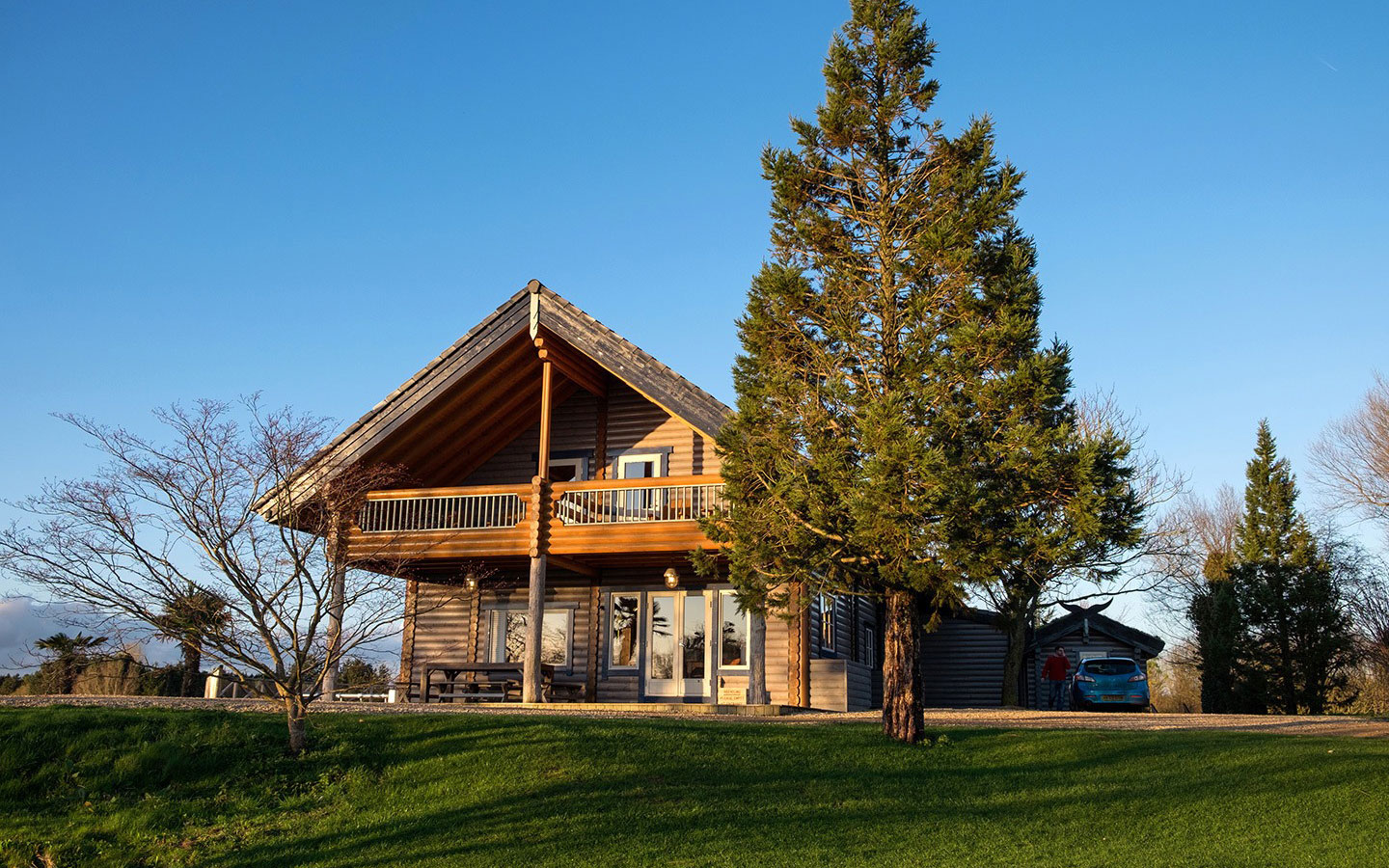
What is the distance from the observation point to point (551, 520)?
66.7 feet

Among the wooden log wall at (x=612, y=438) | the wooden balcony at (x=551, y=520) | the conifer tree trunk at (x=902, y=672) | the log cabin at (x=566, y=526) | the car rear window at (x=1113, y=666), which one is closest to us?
the conifer tree trunk at (x=902, y=672)

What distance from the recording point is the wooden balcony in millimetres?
19781

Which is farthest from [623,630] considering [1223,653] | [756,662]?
[1223,653]

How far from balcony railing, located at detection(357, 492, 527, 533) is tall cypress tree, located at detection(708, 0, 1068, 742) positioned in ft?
24.1

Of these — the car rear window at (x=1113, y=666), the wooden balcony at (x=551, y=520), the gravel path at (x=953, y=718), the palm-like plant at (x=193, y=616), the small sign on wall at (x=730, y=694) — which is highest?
the wooden balcony at (x=551, y=520)

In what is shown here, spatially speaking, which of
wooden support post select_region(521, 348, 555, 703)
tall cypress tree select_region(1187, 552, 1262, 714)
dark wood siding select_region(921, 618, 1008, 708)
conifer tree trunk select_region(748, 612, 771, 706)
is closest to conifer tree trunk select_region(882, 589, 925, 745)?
conifer tree trunk select_region(748, 612, 771, 706)

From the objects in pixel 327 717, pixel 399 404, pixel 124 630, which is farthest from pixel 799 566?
pixel 399 404

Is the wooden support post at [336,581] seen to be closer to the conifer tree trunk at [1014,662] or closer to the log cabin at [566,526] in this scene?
the log cabin at [566,526]

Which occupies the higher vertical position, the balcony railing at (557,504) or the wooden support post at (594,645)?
the balcony railing at (557,504)

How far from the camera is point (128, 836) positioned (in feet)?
35.0

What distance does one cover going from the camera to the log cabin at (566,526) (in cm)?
2012

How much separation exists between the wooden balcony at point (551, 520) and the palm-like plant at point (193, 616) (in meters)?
7.29

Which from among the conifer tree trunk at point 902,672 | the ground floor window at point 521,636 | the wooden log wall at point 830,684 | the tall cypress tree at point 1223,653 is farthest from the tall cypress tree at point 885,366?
the tall cypress tree at point 1223,653

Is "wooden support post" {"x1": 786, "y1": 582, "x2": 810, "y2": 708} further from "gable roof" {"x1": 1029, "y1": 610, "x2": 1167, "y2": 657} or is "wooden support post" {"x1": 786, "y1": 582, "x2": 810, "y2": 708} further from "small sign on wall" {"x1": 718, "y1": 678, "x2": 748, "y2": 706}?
"gable roof" {"x1": 1029, "y1": 610, "x2": 1167, "y2": 657}
